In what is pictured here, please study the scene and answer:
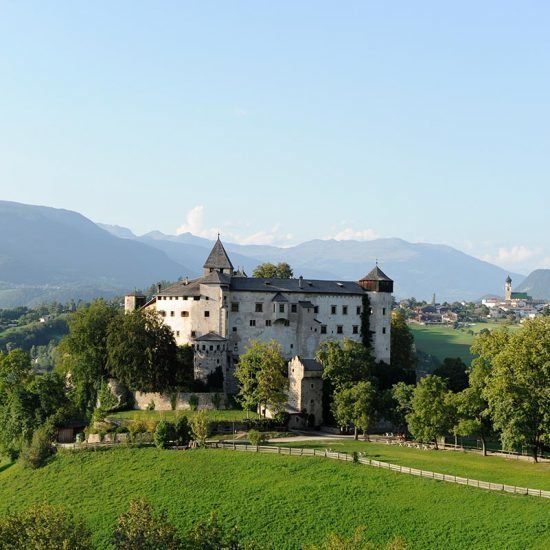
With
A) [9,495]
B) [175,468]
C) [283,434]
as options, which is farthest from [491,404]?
[9,495]

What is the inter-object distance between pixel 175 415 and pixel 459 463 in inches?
1187

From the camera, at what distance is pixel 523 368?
70062mm

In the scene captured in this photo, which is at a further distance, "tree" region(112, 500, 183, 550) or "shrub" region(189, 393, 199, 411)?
"shrub" region(189, 393, 199, 411)

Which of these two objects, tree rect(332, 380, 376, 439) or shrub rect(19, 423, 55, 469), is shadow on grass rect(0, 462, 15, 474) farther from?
tree rect(332, 380, 376, 439)

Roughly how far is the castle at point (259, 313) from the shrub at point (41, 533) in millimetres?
47522

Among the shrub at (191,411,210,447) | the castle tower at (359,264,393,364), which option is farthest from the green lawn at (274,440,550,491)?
the castle tower at (359,264,393,364)

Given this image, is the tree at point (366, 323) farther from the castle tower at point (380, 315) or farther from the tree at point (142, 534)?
the tree at point (142, 534)

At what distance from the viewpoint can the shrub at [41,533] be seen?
4316 centimetres

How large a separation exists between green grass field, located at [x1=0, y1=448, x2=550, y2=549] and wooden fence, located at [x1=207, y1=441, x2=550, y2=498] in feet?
3.01

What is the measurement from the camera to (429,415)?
254ft

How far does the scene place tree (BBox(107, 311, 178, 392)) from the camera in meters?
89.5

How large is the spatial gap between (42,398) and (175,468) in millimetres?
A: 20370

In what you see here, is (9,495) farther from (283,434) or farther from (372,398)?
(372,398)

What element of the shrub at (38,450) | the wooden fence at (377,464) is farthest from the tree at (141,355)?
the wooden fence at (377,464)
